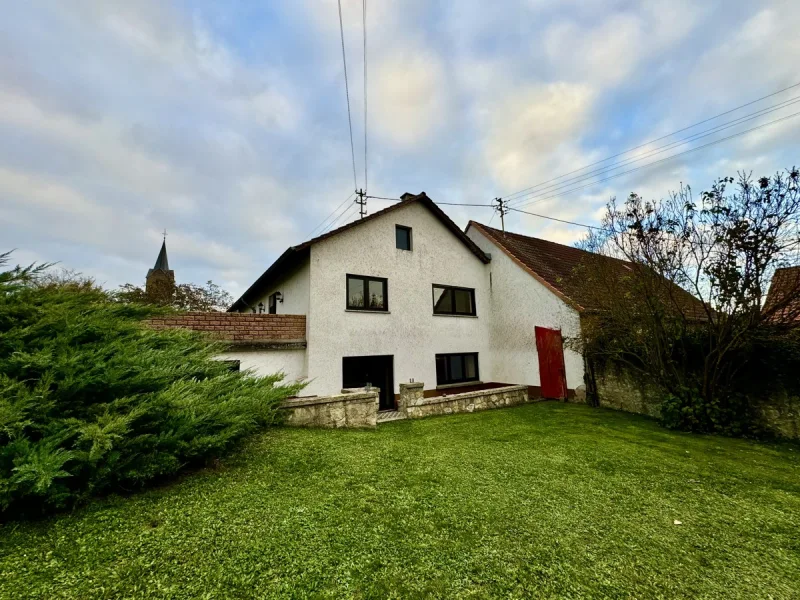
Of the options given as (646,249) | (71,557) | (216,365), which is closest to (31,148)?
(216,365)

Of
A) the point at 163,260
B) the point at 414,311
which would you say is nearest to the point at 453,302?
the point at 414,311

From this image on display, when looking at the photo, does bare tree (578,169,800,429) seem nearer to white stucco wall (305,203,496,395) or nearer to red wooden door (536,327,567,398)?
red wooden door (536,327,567,398)

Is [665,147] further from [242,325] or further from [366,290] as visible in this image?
[242,325]

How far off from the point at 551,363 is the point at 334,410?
8046 mm

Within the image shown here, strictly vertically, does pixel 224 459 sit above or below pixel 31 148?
below

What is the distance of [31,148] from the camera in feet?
26.4

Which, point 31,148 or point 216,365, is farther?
point 31,148

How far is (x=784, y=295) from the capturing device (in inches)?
253

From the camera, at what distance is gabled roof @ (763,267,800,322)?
6270 millimetres

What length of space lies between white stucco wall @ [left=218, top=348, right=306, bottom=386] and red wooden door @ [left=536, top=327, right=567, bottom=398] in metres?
8.20

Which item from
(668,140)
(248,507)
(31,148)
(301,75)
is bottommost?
(248,507)

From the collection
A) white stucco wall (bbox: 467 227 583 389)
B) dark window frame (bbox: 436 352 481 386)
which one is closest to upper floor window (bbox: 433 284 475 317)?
white stucco wall (bbox: 467 227 583 389)

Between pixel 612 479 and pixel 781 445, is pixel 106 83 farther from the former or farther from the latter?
pixel 781 445

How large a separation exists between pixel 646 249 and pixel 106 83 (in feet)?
42.9
